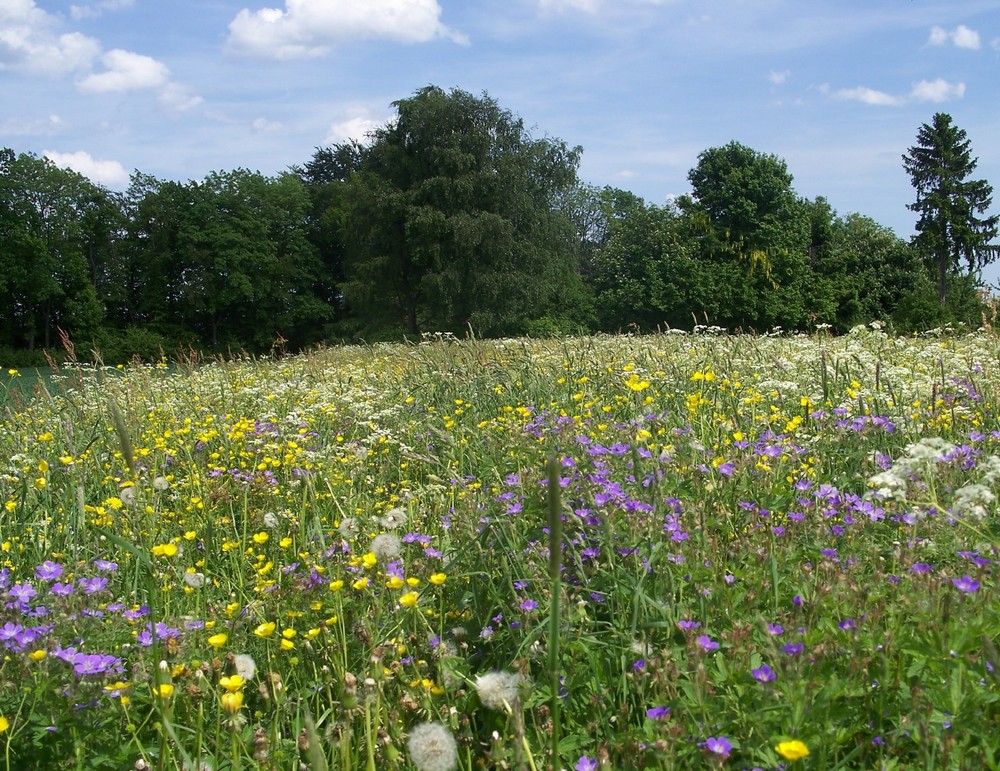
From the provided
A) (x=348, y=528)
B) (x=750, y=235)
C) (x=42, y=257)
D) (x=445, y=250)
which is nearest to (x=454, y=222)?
(x=445, y=250)

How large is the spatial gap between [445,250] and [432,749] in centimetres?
3609

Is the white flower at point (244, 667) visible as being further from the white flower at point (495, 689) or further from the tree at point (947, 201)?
the tree at point (947, 201)

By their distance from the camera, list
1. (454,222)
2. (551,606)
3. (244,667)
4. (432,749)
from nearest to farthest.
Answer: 1. (551,606)
2. (432,749)
3. (244,667)
4. (454,222)

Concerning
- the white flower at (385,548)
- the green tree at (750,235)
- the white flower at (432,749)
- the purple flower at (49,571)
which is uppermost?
the green tree at (750,235)

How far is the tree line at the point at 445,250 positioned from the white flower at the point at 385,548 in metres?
28.9

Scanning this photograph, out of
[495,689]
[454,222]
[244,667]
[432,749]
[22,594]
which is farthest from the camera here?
[454,222]

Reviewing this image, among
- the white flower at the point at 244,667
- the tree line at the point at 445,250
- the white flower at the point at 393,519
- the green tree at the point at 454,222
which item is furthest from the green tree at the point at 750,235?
the white flower at the point at 244,667

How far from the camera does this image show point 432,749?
1740 mm

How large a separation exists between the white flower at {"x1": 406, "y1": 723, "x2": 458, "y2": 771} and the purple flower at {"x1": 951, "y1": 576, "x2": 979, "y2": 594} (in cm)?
125

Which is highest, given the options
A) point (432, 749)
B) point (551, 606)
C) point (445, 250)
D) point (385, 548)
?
point (445, 250)

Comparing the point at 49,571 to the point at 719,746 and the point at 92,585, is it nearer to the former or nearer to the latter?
the point at 92,585

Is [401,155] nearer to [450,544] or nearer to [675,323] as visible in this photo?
[675,323]

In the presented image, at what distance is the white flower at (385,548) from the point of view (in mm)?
2514

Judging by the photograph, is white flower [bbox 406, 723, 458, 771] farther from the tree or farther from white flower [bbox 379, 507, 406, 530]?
the tree
